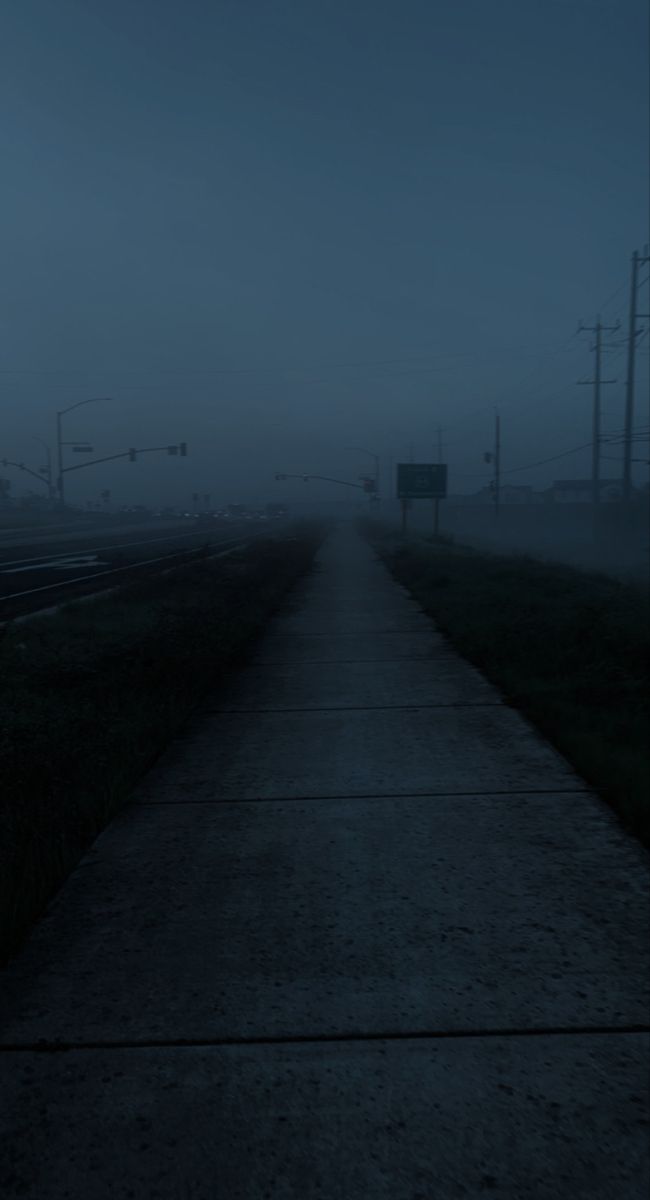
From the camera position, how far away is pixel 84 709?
29.7 feet

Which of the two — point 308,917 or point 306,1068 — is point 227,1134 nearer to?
point 306,1068

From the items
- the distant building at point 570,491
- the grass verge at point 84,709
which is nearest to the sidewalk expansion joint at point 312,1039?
the grass verge at point 84,709

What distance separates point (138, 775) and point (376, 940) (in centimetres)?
352

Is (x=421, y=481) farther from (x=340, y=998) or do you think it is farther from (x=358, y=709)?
(x=340, y=998)

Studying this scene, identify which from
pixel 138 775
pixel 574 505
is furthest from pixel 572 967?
pixel 574 505

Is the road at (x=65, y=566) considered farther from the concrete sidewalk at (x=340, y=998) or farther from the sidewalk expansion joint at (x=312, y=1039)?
the sidewalk expansion joint at (x=312, y=1039)

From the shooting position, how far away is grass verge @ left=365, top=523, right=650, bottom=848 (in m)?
7.83

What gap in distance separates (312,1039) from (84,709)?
5.49 meters

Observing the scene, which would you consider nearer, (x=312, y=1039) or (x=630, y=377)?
(x=312, y=1039)

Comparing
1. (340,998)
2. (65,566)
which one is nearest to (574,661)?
(340,998)

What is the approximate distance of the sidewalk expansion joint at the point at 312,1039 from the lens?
3945 mm

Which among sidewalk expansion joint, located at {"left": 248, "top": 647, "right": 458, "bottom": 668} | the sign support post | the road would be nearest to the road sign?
the sign support post

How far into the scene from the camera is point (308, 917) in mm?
5160

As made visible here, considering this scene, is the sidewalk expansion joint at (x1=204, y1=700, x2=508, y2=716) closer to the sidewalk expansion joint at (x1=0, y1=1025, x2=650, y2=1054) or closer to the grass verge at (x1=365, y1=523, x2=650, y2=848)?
the grass verge at (x1=365, y1=523, x2=650, y2=848)
